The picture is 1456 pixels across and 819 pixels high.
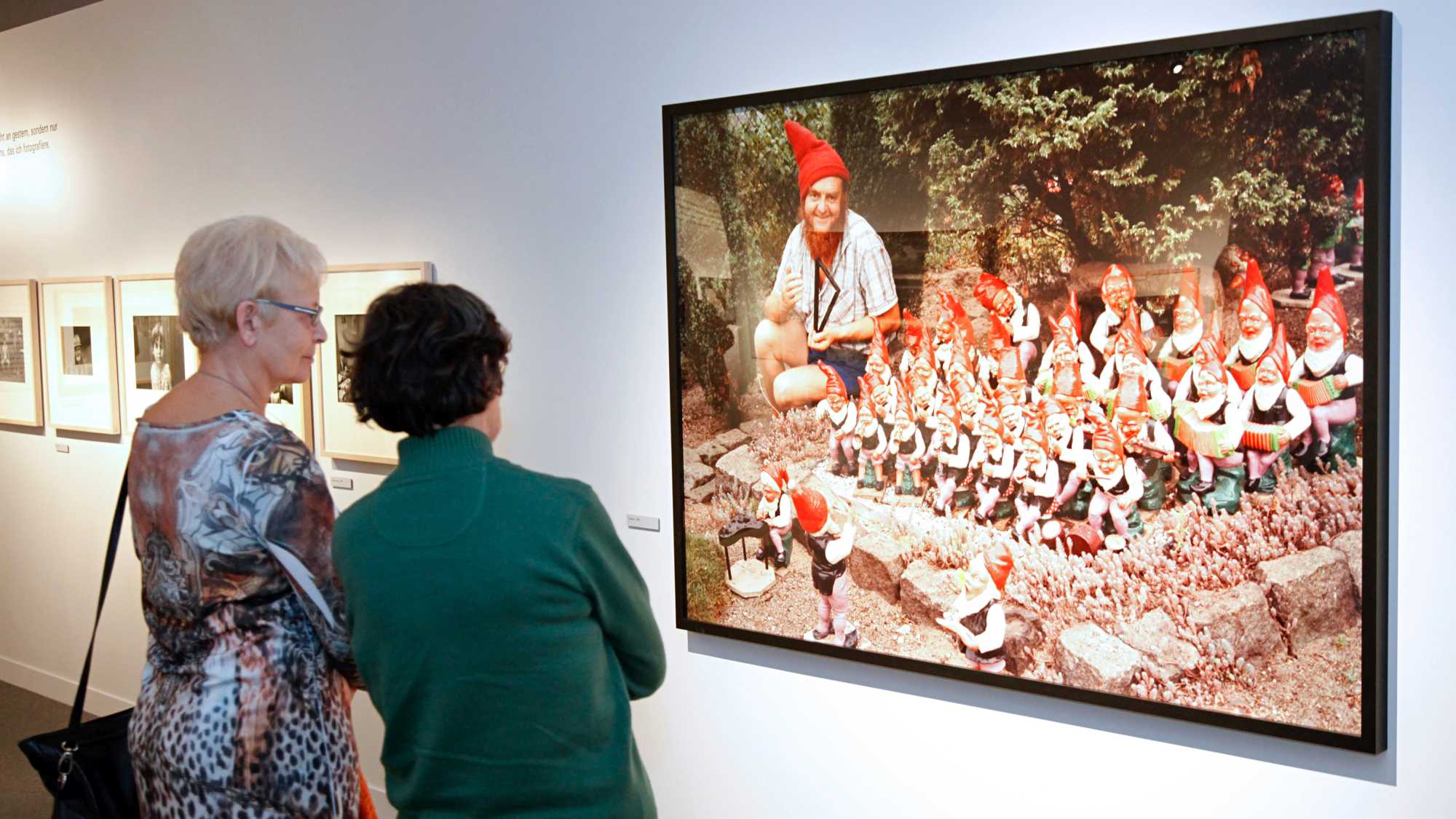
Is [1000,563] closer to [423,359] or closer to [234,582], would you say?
[423,359]

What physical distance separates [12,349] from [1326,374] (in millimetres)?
6364

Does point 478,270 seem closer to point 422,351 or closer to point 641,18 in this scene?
point 641,18

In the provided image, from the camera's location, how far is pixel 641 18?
359cm

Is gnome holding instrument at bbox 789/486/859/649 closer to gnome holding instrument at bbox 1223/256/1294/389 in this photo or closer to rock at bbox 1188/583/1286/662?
rock at bbox 1188/583/1286/662

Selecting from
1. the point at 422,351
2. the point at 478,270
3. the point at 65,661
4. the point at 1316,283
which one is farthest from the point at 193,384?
the point at 65,661

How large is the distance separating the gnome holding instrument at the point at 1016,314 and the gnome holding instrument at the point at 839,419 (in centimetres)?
51

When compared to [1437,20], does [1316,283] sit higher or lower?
lower

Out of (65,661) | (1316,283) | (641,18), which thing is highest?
(641,18)

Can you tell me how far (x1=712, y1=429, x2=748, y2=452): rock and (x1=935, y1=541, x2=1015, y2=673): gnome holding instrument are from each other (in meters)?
0.79

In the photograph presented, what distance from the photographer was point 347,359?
4543 mm

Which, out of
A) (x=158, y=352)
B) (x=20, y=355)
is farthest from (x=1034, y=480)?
(x=20, y=355)

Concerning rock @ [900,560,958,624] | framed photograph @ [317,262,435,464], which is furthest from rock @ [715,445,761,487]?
framed photograph @ [317,262,435,464]

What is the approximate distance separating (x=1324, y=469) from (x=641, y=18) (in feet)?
7.79

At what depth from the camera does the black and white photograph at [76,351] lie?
225 inches
